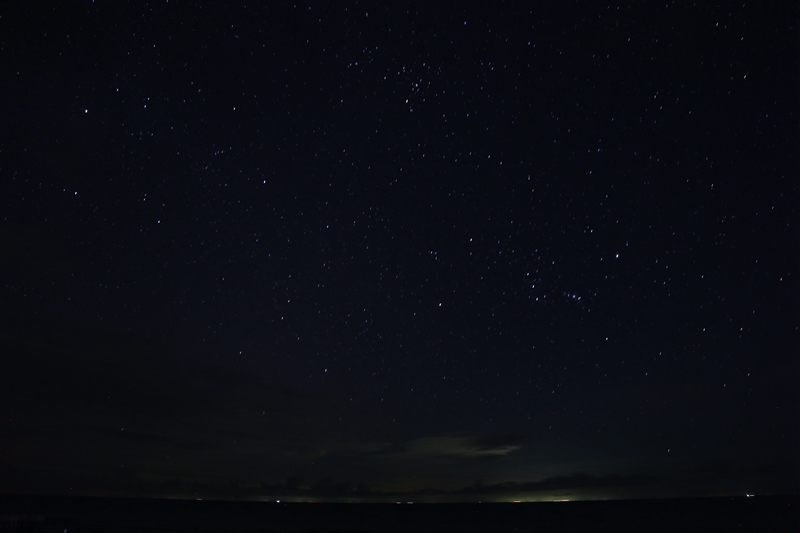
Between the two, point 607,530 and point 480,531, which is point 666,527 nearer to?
point 607,530

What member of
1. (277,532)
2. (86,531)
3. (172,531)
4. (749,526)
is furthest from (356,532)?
(749,526)

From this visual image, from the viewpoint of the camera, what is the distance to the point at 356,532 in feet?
238

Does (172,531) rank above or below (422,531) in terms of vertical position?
above

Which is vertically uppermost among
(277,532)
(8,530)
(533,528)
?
(8,530)

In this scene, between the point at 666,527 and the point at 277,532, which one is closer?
the point at 277,532

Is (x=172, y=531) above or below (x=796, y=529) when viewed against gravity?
above

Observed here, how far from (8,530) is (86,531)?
19.5 m

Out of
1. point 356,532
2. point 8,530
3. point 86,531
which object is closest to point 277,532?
point 356,532

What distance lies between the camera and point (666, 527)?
82.3 meters

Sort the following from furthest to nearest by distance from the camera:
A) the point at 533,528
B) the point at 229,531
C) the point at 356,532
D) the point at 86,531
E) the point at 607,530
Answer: the point at 533,528, the point at 607,530, the point at 356,532, the point at 229,531, the point at 86,531

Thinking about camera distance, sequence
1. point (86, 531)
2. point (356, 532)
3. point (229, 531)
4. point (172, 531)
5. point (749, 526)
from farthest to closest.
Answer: point (749, 526), point (356, 532), point (229, 531), point (172, 531), point (86, 531)

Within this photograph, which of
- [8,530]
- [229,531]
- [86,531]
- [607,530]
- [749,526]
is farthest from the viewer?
[607,530]

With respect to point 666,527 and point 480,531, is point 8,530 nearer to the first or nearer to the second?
point 480,531

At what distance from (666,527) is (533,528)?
71.2 feet
